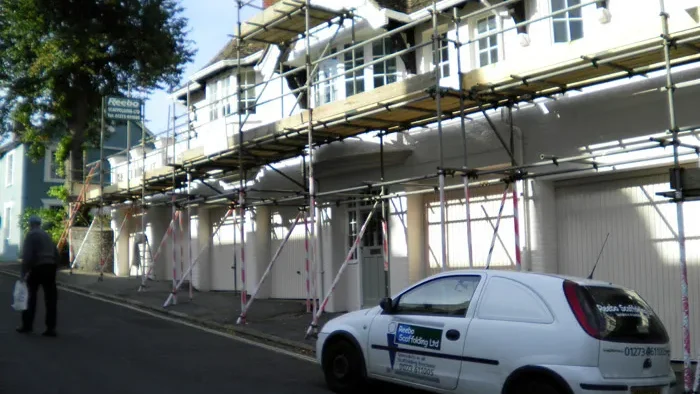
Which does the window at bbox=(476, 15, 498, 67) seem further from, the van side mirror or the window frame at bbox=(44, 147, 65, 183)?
the window frame at bbox=(44, 147, 65, 183)

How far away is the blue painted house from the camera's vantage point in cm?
3531

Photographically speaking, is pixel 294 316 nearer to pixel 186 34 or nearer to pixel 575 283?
pixel 575 283

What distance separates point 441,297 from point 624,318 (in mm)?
1786

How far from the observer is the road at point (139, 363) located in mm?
7973

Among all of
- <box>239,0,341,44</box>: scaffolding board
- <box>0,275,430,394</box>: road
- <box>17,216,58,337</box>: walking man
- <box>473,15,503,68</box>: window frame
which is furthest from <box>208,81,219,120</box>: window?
<box>17,216,58,337</box>: walking man

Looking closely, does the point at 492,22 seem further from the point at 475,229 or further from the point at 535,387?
the point at 535,387

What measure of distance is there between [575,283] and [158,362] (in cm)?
553

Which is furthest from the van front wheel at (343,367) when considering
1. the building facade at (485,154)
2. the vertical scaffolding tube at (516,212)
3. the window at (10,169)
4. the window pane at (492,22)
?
the window at (10,169)

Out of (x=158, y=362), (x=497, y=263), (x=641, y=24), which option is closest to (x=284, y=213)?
(x=497, y=263)

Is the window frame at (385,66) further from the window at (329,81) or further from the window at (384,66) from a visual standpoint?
the window at (329,81)

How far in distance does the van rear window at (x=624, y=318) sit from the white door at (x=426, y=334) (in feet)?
3.95

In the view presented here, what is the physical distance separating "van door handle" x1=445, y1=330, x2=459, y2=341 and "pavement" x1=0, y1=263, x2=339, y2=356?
4.13 metres

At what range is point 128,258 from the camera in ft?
78.3

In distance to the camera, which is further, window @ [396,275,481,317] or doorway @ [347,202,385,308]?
doorway @ [347,202,385,308]
